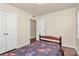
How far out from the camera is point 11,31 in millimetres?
2627

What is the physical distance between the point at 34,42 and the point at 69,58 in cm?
154

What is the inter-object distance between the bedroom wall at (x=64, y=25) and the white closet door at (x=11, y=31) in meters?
1.00

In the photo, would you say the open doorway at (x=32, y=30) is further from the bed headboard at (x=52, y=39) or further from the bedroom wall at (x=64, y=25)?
the bedroom wall at (x=64, y=25)

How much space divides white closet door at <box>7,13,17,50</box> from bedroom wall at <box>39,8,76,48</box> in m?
1.00

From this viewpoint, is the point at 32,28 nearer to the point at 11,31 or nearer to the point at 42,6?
the point at 11,31

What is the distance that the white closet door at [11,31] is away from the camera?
2.48 meters

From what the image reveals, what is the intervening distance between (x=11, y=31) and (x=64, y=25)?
1.66 metres

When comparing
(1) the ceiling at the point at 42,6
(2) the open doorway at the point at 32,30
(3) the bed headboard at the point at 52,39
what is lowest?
(3) the bed headboard at the point at 52,39

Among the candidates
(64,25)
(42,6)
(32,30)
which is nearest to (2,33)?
(32,30)

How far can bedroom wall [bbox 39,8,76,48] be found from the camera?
242 cm

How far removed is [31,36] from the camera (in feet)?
7.64

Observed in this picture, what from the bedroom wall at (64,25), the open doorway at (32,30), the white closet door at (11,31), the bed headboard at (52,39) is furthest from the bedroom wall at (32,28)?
the white closet door at (11,31)

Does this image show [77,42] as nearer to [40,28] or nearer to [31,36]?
[40,28]

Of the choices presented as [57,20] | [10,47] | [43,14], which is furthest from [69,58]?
[10,47]
